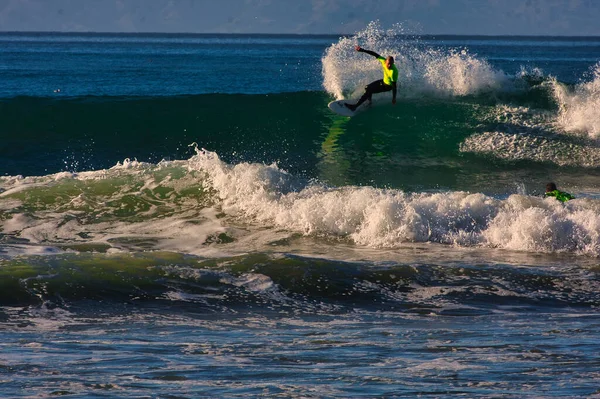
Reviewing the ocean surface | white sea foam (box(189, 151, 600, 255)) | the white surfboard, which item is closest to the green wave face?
the ocean surface

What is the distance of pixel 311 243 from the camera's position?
12016mm

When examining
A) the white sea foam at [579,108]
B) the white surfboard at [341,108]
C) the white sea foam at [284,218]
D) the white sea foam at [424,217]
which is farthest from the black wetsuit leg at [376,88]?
the white sea foam at [579,108]

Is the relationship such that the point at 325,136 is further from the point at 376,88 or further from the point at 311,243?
the point at 311,243

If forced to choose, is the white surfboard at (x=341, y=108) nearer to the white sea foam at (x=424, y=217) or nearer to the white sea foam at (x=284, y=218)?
the white sea foam at (x=284, y=218)

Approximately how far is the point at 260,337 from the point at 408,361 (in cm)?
143

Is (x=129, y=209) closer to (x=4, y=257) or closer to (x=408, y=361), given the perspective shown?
(x=4, y=257)

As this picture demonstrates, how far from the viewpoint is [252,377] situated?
613 cm

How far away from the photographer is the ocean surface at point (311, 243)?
6402mm

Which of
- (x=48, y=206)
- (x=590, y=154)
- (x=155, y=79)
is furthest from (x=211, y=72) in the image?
(x=48, y=206)

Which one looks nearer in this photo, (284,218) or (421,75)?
(284,218)

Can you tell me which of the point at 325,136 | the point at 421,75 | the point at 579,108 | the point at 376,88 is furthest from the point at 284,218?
the point at 421,75

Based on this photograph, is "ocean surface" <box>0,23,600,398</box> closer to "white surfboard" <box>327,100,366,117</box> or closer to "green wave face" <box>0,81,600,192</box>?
"green wave face" <box>0,81,600,192</box>

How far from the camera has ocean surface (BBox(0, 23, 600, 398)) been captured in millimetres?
6402

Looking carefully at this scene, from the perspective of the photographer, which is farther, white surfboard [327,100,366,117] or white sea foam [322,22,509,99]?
white sea foam [322,22,509,99]
